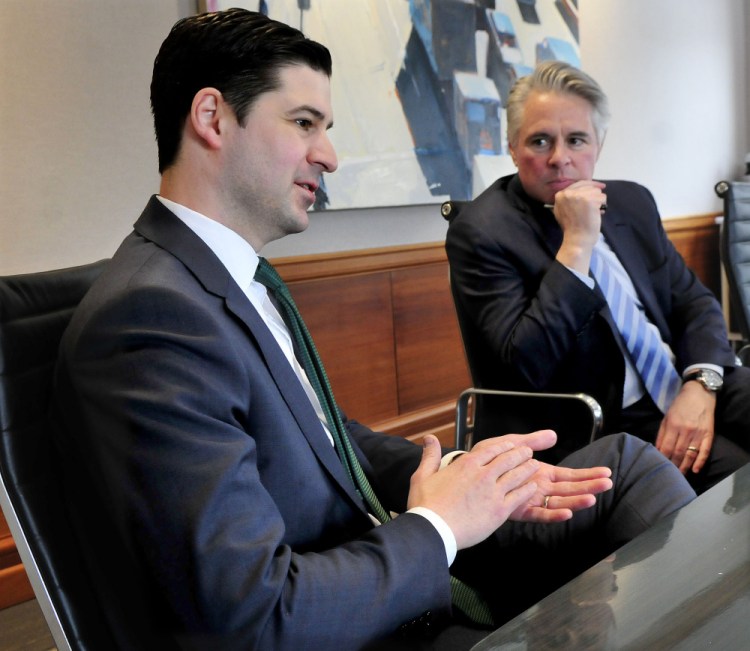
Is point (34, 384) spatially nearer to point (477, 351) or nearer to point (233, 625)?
point (233, 625)

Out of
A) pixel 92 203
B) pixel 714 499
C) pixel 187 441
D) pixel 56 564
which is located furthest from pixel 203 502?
pixel 92 203

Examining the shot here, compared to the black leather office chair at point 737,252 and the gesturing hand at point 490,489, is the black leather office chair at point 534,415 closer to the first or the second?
the gesturing hand at point 490,489

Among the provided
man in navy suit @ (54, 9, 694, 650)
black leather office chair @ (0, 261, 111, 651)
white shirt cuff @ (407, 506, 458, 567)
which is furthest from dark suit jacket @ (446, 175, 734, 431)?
black leather office chair @ (0, 261, 111, 651)

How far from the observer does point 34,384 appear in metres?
1.02

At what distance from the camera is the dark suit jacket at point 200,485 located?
866 mm

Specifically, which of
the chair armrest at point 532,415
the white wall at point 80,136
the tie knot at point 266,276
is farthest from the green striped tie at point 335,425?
the white wall at point 80,136

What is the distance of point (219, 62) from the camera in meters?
1.18

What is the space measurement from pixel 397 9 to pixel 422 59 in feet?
0.77

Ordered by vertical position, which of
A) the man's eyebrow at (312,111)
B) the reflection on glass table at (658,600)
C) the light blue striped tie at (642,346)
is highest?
the man's eyebrow at (312,111)

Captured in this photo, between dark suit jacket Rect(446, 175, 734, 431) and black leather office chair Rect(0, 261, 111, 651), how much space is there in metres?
1.22

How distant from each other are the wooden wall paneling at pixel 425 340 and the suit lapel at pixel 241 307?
2.39 m

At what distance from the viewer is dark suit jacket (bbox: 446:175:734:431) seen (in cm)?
195

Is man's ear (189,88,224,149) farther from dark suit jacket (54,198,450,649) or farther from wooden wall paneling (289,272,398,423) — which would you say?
wooden wall paneling (289,272,398,423)

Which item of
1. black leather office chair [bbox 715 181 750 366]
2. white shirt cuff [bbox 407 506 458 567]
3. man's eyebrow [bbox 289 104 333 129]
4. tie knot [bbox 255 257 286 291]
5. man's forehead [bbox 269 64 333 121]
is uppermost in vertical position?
man's forehead [bbox 269 64 333 121]
